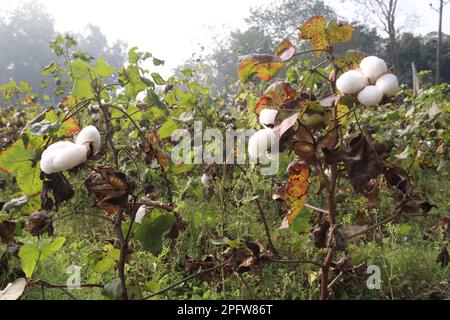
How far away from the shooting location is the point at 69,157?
0.74 m

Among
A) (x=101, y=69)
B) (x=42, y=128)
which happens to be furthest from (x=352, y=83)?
(x=101, y=69)

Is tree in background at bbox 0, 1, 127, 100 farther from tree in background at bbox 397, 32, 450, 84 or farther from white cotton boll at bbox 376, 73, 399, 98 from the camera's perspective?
white cotton boll at bbox 376, 73, 399, 98

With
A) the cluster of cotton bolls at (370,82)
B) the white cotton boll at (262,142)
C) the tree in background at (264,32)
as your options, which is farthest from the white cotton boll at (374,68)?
the tree in background at (264,32)

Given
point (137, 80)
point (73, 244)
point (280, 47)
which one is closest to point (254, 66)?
point (280, 47)

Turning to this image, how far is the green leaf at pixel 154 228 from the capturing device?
1.00 metres

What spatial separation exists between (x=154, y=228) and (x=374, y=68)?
25.2 inches

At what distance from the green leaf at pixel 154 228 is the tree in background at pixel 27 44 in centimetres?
2869

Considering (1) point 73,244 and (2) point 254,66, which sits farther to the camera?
(1) point 73,244

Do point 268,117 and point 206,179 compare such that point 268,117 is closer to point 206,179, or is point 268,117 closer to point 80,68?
point 80,68

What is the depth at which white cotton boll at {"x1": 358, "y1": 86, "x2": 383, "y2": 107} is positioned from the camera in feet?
2.37

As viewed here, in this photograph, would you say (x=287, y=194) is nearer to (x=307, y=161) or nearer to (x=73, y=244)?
(x=307, y=161)

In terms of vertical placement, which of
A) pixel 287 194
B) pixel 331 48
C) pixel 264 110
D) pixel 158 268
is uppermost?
pixel 331 48

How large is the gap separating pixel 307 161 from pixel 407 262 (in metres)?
1.14

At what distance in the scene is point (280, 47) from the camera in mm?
877
